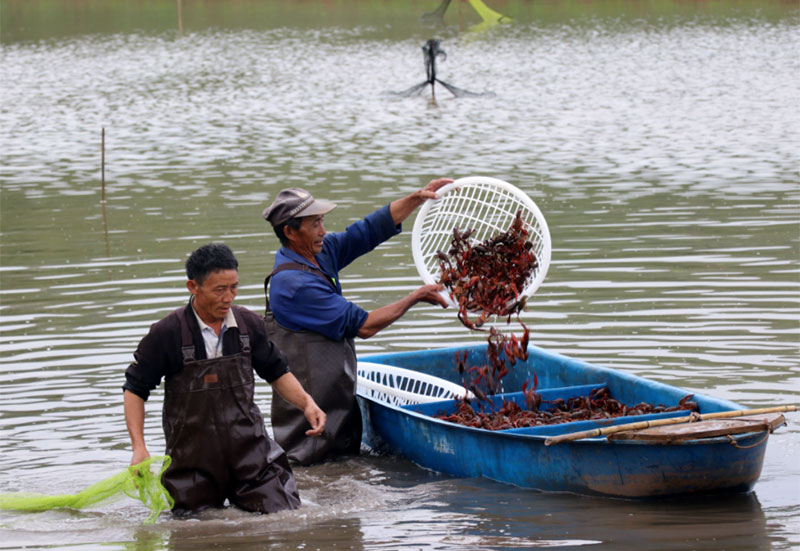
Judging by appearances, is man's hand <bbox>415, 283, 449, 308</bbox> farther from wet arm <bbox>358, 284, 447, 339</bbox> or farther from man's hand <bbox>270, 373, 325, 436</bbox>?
man's hand <bbox>270, 373, 325, 436</bbox>

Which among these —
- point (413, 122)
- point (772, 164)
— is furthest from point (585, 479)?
point (413, 122)

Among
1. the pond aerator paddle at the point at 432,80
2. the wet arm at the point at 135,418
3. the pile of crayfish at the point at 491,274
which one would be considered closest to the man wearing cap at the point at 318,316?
the pile of crayfish at the point at 491,274

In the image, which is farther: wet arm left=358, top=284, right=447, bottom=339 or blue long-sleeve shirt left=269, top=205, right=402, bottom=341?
blue long-sleeve shirt left=269, top=205, right=402, bottom=341

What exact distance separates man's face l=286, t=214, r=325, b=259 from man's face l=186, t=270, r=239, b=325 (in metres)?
1.41

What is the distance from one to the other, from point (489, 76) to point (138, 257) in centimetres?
2013

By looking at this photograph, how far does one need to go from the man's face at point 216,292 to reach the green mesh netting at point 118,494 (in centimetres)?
79

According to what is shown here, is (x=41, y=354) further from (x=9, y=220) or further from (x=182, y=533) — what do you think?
(x=9, y=220)

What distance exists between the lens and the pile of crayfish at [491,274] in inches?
307

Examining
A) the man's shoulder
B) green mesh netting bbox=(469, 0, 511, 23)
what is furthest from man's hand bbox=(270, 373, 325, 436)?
green mesh netting bbox=(469, 0, 511, 23)

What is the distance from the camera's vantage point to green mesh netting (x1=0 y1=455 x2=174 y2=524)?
6227 mm

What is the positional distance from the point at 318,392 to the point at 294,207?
1.18 m

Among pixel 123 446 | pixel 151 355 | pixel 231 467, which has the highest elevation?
pixel 151 355

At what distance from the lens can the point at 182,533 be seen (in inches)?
257

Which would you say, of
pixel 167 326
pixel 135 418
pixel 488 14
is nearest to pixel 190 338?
pixel 167 326
